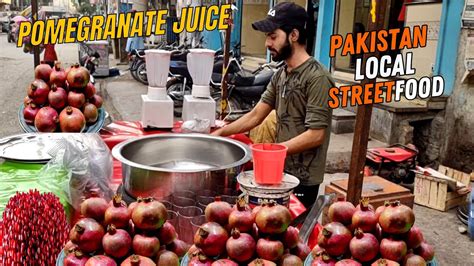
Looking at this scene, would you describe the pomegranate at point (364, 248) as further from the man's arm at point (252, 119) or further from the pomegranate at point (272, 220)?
the man's arm at point (252, 119)

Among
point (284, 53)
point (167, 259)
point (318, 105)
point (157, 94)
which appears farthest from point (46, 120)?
point (167, 259)

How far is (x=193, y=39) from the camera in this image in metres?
12.4

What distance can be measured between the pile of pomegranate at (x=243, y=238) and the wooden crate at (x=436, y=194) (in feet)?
12.2

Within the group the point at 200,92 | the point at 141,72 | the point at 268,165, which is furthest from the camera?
the point at 141,72

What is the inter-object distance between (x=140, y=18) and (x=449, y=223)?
135 inches

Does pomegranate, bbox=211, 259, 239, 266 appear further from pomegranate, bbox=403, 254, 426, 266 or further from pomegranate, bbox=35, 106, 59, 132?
pomegranate, bbox=35, 106, 59, 132

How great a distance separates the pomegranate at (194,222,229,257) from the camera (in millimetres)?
1152

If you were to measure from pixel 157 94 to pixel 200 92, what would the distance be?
1.16 ft

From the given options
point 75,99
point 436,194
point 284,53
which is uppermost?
point 284,53

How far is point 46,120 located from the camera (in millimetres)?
2432

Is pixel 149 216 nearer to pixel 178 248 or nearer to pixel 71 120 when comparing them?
pixel 178 248

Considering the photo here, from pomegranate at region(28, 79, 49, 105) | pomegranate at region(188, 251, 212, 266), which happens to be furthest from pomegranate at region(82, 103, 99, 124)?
pomegranate at region(188, 251, 212, 266)

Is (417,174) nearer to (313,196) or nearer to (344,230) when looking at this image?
(313,196)

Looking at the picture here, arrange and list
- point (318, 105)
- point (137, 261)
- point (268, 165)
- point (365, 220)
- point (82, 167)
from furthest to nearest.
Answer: point (318, 105)
point (82, 167)
point (268, 165)
point (365, 220)
point (137, 261)
